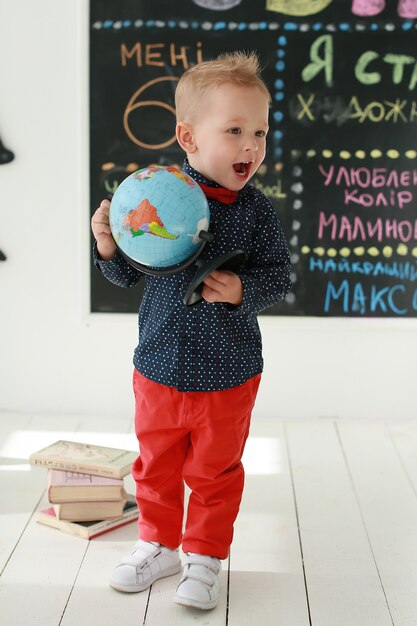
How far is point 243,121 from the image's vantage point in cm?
194

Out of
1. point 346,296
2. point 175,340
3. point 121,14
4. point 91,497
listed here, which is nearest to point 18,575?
point 91,497

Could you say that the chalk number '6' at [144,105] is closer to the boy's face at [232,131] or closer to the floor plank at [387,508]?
the floor plank at [387,508]

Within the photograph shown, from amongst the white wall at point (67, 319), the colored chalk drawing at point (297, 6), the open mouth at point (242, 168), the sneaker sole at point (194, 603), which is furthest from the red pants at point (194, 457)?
the colored chalk drawing at point (297, 6)

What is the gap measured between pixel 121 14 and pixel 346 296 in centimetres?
144

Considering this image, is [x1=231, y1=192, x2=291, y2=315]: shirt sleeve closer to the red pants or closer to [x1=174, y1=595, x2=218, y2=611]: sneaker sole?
the red pants

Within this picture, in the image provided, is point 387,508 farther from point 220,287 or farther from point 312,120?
point 312,120

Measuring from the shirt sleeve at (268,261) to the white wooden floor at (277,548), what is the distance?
69cm

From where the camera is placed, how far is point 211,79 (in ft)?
6.41

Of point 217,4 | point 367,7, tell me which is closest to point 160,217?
point 217,4

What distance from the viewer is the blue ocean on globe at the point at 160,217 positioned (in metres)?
1.85

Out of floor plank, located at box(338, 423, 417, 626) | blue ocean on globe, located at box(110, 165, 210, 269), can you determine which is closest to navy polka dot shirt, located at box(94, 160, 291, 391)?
blue ocean on globe, located at box(110, 165, 210, 269)

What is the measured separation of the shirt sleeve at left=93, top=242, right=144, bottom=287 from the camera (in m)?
2.07

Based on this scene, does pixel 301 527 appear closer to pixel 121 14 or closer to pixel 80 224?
pixel 80 224

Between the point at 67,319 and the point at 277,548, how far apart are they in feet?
5.36
